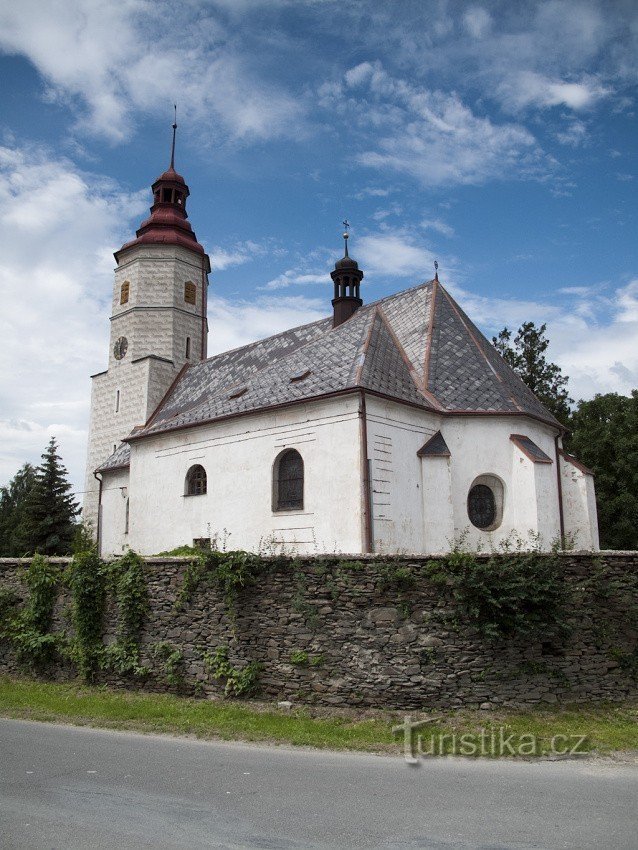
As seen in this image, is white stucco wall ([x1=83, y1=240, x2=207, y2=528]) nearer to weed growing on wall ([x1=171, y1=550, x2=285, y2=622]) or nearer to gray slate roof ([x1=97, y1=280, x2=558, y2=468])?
gray slate roof ([x1=97, y1=280, x2=558, y2=468])

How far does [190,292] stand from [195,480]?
496 inches

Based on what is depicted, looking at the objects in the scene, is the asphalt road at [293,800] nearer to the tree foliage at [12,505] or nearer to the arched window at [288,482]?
the arched window at [288,482]

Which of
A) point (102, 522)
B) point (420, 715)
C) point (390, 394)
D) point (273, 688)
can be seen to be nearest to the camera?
point (420, 715)

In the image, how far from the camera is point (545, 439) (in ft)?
68.6

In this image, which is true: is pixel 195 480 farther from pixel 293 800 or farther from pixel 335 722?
pixel 293 800

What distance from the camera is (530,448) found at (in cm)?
1936

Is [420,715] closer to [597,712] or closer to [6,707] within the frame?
[597,712]

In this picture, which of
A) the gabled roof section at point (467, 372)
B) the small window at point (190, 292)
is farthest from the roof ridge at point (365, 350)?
the small window at point (190, 292)

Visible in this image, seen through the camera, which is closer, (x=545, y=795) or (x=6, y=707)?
(x=545, y=795)

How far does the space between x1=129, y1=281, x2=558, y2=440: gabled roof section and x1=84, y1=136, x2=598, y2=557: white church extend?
0.06 m

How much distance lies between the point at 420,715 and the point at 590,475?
12342 millimetres

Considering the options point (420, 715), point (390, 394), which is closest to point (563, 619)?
point (420, 715)

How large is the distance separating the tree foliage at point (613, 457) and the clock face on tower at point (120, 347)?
21.8m

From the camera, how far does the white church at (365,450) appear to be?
A: 18141 mm
